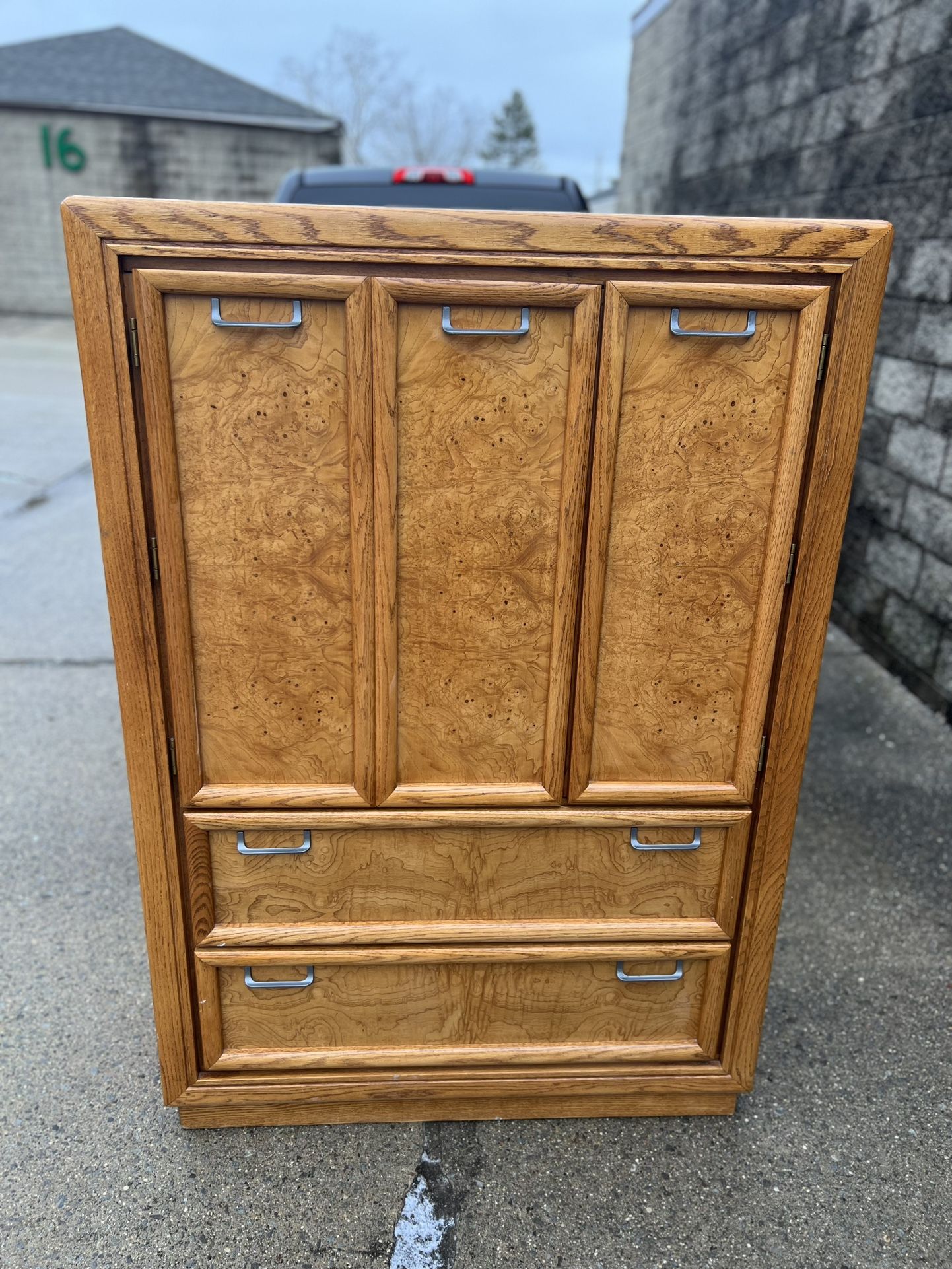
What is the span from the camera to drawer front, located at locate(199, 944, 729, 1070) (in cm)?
192

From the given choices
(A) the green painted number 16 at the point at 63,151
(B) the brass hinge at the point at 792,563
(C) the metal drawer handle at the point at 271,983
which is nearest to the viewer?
(B) the brass hinge at the point at 792,563

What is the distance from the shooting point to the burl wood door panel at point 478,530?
1513 mm

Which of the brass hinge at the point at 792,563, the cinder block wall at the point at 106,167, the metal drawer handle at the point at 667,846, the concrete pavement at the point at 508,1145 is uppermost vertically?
the cinder block wall at the point at 106,167

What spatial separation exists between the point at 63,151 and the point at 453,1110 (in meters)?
17.2

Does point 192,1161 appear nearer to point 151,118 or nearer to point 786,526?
point 786,526

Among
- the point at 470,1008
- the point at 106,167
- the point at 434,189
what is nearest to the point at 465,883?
the point at 470,1008

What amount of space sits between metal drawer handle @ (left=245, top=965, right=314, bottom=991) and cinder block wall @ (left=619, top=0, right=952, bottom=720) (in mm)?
3005

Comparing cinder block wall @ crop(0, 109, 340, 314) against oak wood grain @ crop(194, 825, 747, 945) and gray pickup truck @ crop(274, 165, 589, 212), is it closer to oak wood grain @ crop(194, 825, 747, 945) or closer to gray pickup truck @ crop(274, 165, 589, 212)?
gray pickup truck @ crop(274, 165, 589, 212)

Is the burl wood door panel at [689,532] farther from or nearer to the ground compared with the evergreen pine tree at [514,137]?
nearer to the ground

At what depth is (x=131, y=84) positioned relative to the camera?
17219 millimetres

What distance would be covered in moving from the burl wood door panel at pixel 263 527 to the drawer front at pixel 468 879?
0.42 feet

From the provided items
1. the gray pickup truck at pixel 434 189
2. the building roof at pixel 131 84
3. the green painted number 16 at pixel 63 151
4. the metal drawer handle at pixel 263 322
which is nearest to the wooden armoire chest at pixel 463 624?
the metal drawer handle at pixel 263 322

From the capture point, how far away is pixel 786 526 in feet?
5.41

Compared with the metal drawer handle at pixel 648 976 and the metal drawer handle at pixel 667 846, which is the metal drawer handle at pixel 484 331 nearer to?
the metal drawer handle at pixel 667 846
